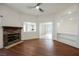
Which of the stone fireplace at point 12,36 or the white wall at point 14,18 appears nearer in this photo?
the white wall at point 14,18

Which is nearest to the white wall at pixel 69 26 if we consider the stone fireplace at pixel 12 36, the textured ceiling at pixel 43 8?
the textured ceiling at pixel 43 8

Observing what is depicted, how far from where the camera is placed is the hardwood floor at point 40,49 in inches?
81.3

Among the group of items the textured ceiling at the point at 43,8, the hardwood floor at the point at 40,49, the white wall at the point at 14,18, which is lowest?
the hardwood floor at the point at 40,49

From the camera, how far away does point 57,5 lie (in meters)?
2.04

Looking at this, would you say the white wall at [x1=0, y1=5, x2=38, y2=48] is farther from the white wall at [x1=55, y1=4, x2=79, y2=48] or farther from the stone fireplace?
the white wall at [x1=55, y1=4, x2=79, y2=48]

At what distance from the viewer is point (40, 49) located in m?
2.15

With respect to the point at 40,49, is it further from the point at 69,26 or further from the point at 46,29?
the point at 69,26

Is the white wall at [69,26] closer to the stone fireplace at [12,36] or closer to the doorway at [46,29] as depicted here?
the doorway at [46,29]

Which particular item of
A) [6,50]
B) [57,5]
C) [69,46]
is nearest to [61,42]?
[69,46]

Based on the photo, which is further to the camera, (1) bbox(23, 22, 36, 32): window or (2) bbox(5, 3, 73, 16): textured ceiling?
(1) bbox(23, 22, 36, 32): window

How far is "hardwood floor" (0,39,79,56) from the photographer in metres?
2.06

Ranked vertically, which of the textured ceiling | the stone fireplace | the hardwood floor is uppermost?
the textured ceiling

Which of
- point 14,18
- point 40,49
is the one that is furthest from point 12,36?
point 40,49

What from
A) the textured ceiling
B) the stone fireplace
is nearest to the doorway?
the textured ceiling
